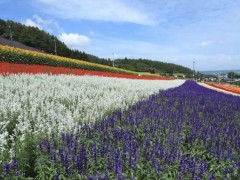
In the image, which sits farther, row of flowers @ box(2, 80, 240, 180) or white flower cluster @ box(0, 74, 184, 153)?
white flower cluster @ box(0, 74, 184, 153)

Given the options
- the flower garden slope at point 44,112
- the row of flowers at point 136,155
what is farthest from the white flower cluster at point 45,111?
the row of flowers at point 136,155

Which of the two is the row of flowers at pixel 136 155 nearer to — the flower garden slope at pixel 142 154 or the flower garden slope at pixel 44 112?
the flower garden slope at pixel 142 154

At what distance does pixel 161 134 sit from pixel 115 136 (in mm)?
991

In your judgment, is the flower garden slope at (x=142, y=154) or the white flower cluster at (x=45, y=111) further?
the white flower cluster at (x=45, y=111)

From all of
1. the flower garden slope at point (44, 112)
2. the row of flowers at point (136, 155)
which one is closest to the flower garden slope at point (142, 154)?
the row of flowers at point (136, 155)

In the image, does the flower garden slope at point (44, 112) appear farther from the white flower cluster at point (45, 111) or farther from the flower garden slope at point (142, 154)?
A: the flower garden slope at point (142, 154)

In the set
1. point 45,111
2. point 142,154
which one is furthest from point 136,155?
point 45,111

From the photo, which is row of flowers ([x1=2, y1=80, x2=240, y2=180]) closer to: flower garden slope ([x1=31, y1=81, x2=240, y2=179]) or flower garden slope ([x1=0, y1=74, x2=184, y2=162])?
flower garden slope ([x1=31, y1=81, x2=240, y2=179])

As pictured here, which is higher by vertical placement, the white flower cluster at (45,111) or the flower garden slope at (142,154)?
the white flower cluster at (45,111)

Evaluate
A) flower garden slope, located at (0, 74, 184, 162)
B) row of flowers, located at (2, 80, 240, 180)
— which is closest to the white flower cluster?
flower garden slope, located at (0, 74, 184, 162)

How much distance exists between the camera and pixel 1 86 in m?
9.69

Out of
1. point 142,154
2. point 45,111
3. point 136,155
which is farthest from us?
point 45,111

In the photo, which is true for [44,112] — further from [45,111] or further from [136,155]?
[136,155]

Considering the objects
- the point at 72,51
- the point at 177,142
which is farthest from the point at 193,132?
the point at 72,51
